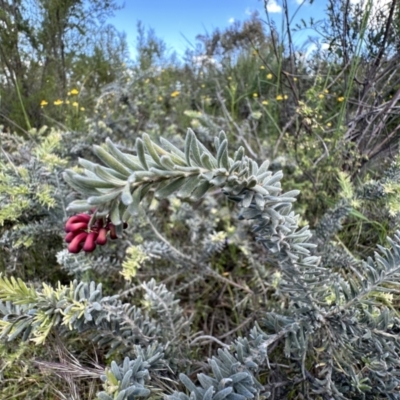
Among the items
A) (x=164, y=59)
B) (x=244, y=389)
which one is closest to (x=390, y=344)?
(x=244, y=389)

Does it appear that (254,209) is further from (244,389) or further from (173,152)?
(244,389)

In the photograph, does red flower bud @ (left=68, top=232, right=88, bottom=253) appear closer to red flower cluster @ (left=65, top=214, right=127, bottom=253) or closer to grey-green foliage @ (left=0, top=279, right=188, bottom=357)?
red flower cluster @ (left=65, top=214, right=127, bottom=253)

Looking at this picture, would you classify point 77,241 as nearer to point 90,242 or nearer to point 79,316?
point 90,242

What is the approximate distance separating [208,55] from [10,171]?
311cm

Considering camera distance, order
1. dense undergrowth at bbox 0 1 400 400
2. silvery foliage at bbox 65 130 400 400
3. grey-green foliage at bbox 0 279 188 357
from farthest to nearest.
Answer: grey-green foliage at bbox 0 279 188 357
dense undergrowth at bbox 0 1 400 400
silvery foliage at bbox 65 130 400 400

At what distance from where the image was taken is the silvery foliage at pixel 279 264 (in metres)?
0.53

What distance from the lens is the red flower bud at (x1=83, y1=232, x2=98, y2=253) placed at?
22.1 inches

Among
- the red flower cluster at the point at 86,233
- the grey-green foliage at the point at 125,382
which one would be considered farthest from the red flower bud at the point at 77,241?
the grey-green foliage at the point at 125,382

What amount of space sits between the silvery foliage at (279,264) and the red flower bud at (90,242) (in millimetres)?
54

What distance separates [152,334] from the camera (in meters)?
0.95

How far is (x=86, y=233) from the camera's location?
59 cm

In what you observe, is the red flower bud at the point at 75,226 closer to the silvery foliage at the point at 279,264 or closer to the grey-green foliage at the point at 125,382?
the silvery foliage at the point at 279,264

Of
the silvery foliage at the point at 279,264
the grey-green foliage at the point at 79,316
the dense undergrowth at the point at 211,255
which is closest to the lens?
the silvery foliage at the point at 279,264

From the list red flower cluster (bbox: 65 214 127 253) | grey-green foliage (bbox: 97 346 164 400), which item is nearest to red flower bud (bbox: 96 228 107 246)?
red flower cluster (bbox: 65 214 127 253)
